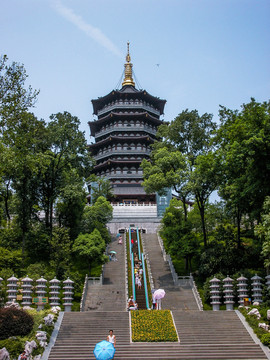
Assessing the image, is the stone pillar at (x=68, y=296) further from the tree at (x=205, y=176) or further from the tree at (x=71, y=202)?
the tree at (x=205, y=176)

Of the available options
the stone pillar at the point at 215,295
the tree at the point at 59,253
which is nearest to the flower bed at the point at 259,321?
the stone pillar at the point at 215,295

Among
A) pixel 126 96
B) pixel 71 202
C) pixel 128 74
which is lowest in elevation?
pixel 71 202

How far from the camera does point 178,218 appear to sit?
1265 inches

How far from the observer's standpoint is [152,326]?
18.9 metres

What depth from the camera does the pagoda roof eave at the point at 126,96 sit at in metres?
54.1

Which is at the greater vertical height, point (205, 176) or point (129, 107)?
point (129, 107)

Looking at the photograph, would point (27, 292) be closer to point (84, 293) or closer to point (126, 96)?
point (84, 293)

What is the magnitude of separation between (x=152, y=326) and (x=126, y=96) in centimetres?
3999

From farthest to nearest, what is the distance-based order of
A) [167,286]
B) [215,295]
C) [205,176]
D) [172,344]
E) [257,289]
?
[205,176] → [167,286] → [215,295] → [257,289] → [172,344]

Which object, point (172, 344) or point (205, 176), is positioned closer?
point (172, 344)

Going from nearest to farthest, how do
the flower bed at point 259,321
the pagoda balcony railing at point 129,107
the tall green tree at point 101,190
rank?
the flower bed at point 259,321 → the tall green tree at point 101,190 → the pagoda balcony railing at point 129,107

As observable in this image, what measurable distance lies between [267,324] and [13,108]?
49.8ft

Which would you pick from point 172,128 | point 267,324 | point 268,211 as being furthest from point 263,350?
point 172,128

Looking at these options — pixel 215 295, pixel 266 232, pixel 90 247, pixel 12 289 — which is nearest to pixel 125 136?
pixel 90 247
